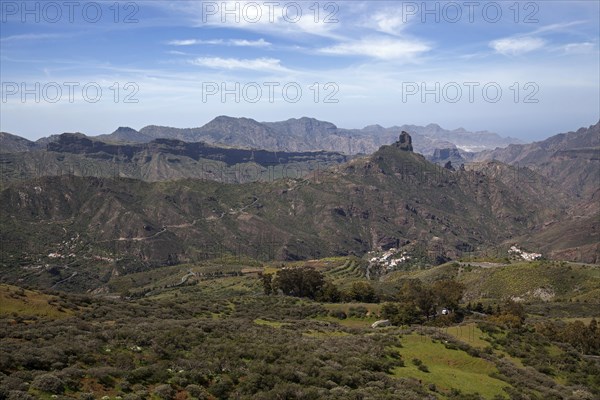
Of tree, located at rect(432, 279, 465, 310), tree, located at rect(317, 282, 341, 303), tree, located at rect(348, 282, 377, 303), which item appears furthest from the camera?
tree, located at rect(348, 282, 377, 303)

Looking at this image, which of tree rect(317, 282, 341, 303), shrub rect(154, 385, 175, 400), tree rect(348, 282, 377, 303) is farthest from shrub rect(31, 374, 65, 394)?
tree rect(348, 282, 377, 303)

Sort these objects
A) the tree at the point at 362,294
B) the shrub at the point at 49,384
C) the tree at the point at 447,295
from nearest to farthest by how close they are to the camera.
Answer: the shrub at the point at 49,384, the tree at the point at 447,295, the tree at the point at 362,294

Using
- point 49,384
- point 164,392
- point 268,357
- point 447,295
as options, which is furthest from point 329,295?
point 49,384

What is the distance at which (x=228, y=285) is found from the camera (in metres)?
135

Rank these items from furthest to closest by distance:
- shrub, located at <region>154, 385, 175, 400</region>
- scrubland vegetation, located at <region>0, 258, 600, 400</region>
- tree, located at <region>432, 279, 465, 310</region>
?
tree, located at <region>432, 279, 465, 310</region>, scrubland vegetation, located at <region>0, 258, 600, 400</region>, shrub, located at <region>154, 385, 175, 400</region>

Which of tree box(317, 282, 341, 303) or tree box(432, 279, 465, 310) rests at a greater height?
tree box(432, 279, 465, 310)

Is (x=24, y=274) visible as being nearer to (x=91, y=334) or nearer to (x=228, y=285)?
(x=228, y=285)

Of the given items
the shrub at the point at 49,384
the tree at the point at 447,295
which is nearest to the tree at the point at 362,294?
the tree at the point at 447,295

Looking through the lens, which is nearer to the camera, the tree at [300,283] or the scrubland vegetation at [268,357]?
the scrubland vegetation at [268,357]

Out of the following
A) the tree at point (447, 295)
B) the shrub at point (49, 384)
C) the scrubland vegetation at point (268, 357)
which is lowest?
the tree at point (447, 295)

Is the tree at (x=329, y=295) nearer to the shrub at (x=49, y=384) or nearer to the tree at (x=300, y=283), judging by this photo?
the tree at (x=300, y=283)

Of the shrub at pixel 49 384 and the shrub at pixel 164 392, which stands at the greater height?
the shrub at pixel 49 384

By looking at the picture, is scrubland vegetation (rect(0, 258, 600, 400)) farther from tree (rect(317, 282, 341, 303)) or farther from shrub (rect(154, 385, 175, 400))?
tree (rect(317, 282, 341, 303))

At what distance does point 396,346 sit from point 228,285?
9811 cm
